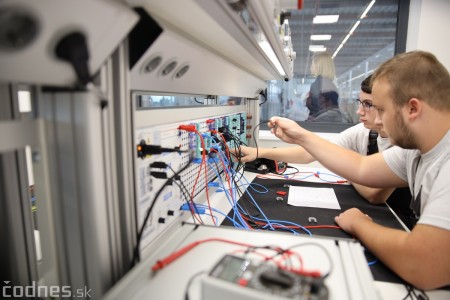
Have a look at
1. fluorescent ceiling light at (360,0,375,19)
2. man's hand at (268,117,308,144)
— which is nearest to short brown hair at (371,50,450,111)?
man's hand at (268,117,308,144)

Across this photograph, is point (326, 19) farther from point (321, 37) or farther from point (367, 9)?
point (367, 9)

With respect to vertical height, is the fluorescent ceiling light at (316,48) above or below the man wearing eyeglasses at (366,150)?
above

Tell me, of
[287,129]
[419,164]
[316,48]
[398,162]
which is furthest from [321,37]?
[419,164]

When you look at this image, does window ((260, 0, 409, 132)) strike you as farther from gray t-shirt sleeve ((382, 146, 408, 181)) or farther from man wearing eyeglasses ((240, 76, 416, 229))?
gray t-shirt sleeve ((382, 146, 408, 181))

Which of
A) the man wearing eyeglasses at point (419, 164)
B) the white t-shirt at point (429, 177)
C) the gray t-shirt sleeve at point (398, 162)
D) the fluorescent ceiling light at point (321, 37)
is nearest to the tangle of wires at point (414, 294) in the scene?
the man wearing eyeglasses at point (419, 164)

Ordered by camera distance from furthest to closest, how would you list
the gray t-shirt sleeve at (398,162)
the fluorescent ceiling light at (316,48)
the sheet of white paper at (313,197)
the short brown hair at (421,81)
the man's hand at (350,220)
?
1. the fluorescent ceiling light at (316,48)
2. the sheet of white paper at (313,197)
3. the gray t-shirt sleeve at (398,162)
4. the man's hand at (350,220)
5. the short brown hair at (421,81)

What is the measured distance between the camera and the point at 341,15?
3367 mm

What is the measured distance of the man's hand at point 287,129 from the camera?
147cm

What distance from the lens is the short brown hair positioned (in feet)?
3.01

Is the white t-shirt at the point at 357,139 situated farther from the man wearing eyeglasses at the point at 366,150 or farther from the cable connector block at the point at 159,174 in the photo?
the cable connector block at the point at 159,174

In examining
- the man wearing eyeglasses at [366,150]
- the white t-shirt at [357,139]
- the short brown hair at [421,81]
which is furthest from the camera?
the white t-shirt at [357,139]

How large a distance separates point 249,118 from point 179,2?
1.72 m

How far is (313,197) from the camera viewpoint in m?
1.48

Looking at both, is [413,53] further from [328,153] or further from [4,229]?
[4,229]
